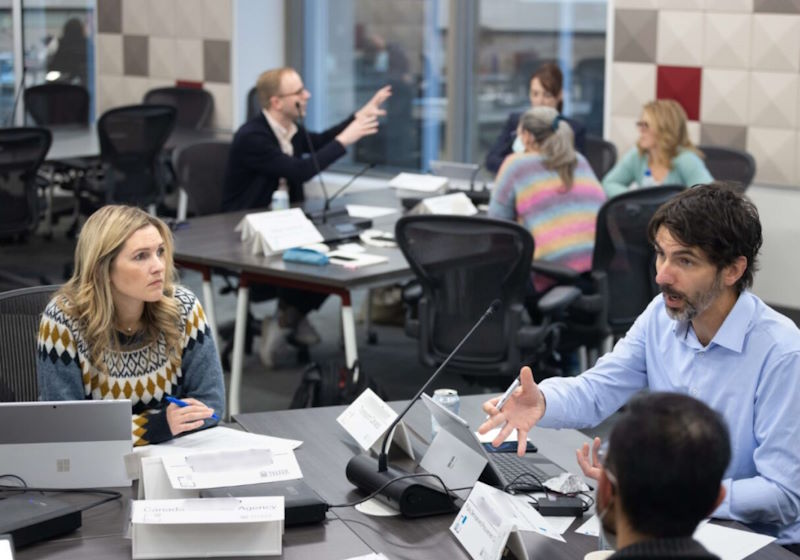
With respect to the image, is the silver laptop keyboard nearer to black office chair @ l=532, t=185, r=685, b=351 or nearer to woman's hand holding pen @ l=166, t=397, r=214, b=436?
woman's hand holding pen @ l=166, t=397, r=214, b=436

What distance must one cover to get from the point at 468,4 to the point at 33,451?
596cm

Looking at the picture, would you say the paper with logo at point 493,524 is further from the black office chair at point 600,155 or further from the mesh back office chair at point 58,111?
the mesh back office chair at point 58,111

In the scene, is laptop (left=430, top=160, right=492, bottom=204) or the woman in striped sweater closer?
the woman in striped sweater

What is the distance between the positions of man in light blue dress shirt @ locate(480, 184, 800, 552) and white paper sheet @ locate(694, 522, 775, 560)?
0.08m

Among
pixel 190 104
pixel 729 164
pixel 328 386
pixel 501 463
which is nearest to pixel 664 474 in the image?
pixel 501 463

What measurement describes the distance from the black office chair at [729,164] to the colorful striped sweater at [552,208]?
120 centimetres

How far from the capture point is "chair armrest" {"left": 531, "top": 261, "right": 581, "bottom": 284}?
484 cm

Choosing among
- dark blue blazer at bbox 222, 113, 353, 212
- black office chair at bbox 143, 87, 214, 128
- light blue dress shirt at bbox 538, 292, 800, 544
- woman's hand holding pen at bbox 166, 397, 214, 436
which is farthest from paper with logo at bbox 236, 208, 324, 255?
black office chair at bbox 143, 87, 214, 128

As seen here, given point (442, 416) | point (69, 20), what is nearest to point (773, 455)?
point (442, 416)

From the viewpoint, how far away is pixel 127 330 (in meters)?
3.04

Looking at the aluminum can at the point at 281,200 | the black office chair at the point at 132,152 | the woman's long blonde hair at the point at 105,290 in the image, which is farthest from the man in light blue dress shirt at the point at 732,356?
the black office chair at the point at 132,152

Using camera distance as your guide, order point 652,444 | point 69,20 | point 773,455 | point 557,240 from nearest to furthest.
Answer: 1. point 652,444
2. point 773,455
3. point 557,240
4. point 69,20

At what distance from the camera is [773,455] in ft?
7.93

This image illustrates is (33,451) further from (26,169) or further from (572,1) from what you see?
(572,1)
